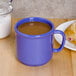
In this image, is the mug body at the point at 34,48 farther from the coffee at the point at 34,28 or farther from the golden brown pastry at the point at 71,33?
the golden brown pastry at the point at 71,33

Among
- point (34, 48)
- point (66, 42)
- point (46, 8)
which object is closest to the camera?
point (34, 48)

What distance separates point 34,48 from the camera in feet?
2.47

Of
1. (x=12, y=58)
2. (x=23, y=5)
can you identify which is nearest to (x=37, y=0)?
(x=23, y=5)

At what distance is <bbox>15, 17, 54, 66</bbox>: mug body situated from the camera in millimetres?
740

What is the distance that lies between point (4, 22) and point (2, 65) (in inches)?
6.7

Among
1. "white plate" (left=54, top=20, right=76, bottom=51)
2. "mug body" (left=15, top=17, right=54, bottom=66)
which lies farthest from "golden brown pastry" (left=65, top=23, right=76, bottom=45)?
"mug body" (left=15, top=17, right=54, bottom=66)

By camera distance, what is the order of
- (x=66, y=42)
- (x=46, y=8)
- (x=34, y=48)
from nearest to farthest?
(x=34, y=48) → (x=66, y=42) → (x=46, y=8)

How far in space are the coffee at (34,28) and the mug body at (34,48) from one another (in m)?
0.02

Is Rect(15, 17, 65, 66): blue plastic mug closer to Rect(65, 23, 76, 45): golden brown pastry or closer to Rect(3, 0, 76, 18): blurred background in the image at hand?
Rect(65, 23, 76, 45): golden brown pastry

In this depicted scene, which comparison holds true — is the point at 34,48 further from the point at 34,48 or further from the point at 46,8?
the point at 46,8

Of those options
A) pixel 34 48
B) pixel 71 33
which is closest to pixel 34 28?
pixel 34 48

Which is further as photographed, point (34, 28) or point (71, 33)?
point (71, 33)

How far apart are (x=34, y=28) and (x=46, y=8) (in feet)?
0.92

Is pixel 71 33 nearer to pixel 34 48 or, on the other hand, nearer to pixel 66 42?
pixel 66 42
